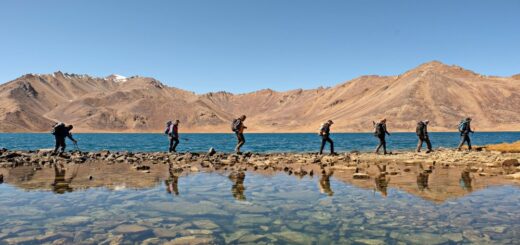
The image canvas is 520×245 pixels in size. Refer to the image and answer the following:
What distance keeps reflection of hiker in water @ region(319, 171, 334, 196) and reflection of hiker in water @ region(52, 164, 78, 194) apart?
7850 millimetres

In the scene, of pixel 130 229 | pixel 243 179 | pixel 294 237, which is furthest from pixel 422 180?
pixel 130 229

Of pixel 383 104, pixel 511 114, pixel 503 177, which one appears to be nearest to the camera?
pixel 503 177

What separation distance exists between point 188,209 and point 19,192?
19.9 feet

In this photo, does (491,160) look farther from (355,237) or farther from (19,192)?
(19,192)

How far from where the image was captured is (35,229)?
7816 mm

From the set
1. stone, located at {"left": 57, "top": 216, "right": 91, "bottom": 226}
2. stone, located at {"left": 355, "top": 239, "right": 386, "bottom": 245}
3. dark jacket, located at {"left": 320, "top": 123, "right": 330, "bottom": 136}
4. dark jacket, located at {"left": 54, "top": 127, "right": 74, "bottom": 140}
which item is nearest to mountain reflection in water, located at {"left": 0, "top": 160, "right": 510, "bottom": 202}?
stone, located at {"left": 57, "top": 216, "right": 91, "bottom": 226}

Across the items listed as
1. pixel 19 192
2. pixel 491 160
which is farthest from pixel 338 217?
pixel 491 160

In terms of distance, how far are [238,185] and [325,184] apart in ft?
9.69

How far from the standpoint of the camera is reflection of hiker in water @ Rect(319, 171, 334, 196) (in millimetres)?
12227

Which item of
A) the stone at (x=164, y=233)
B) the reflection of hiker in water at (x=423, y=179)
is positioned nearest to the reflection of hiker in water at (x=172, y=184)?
the stone at (x=164, y=233)

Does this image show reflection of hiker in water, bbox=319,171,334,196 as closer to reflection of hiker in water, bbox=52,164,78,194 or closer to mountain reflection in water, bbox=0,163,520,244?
mountain reflection in water, bbox=0,163,520,244

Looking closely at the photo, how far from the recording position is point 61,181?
14.6 meters

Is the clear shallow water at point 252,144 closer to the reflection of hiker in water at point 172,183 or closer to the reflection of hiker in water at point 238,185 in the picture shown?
the reflection of hiker in water at point 172,183

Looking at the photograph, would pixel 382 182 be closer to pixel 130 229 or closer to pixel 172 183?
pixel 172 183
